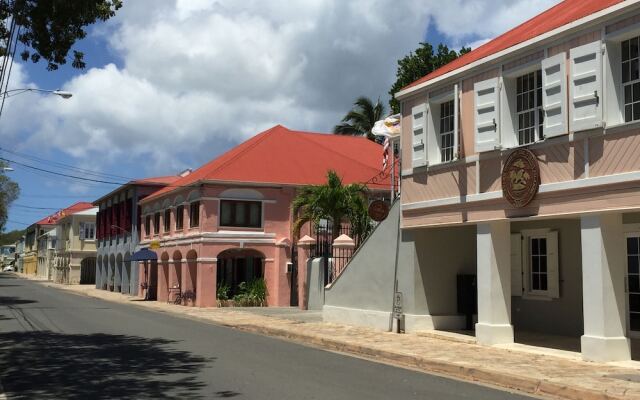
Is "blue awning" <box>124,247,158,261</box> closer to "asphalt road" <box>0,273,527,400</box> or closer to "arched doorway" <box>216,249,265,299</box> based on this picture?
"arched doorway" <box>216,249,265,299</box>

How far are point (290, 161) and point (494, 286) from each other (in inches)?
755

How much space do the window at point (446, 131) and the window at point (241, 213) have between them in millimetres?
15429

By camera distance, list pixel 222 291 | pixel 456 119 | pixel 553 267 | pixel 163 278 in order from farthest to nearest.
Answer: pixel 163 278 < pixel 222 291 < pixel 553 267 < pixel 456 119

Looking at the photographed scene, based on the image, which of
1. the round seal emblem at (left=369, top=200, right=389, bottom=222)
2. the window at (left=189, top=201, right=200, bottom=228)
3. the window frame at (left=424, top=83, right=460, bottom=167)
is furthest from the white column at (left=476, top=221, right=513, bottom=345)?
the window at (left=189, top=201, right=200, bottom=228)

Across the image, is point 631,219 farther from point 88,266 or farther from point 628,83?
point 88,266

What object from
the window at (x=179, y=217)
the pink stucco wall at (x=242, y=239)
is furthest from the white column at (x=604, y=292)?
the window at (x=179, y=217)

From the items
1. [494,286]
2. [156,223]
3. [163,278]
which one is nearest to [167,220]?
[156,223]

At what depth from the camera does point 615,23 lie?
11.2 metres

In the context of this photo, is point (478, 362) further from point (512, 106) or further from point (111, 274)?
point (111, 274)

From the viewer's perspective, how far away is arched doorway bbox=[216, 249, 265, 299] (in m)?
31.5

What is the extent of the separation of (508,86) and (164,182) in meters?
32.4

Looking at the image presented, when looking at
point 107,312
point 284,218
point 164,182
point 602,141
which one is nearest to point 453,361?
point 602,141

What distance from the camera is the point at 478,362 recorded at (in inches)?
453

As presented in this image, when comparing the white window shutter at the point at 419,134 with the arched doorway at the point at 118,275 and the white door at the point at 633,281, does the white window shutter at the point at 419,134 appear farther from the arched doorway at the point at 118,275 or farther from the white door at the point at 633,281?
the arched doorway at the point at 118,275
